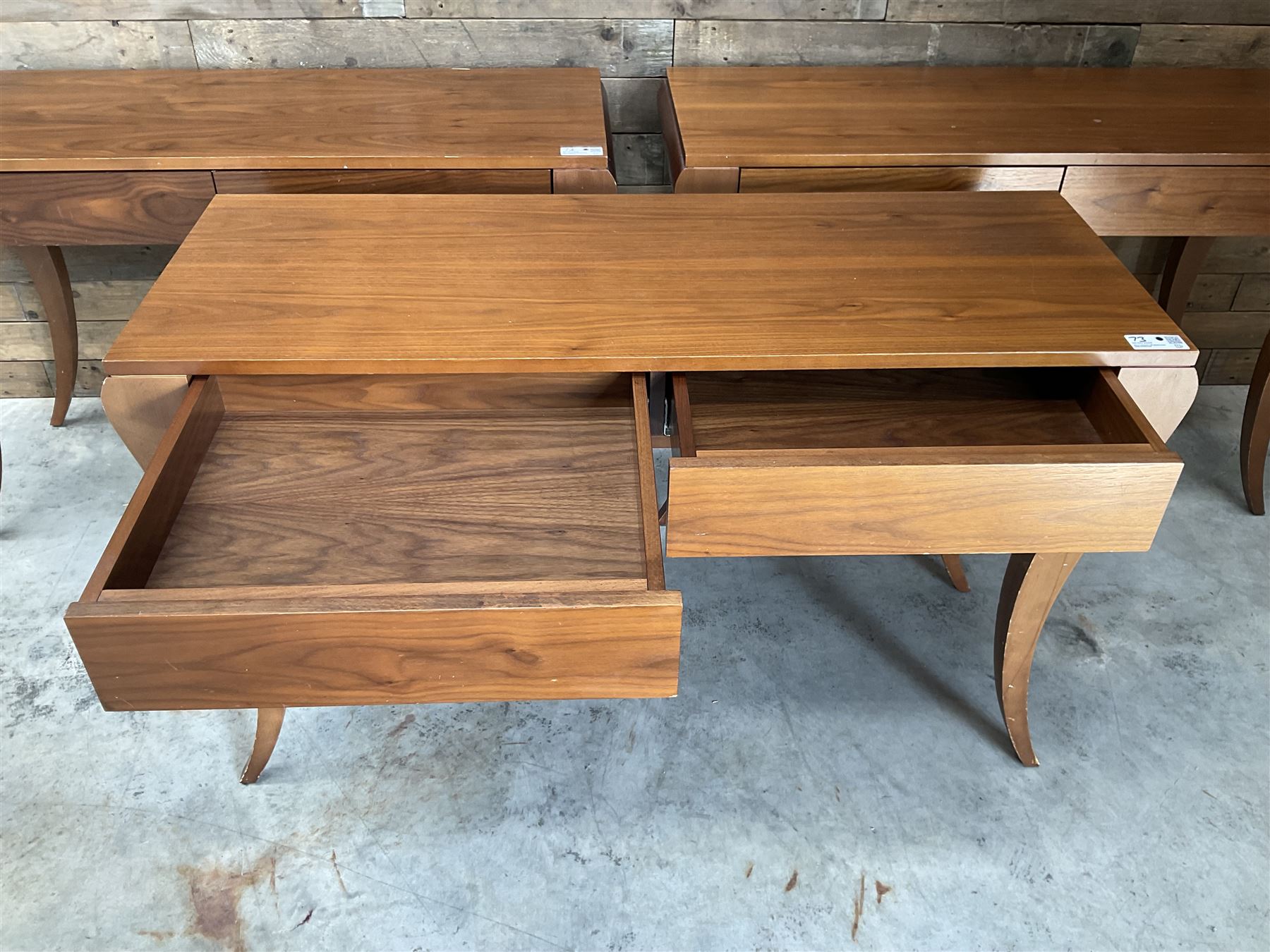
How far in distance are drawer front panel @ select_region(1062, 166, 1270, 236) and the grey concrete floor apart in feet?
1.97

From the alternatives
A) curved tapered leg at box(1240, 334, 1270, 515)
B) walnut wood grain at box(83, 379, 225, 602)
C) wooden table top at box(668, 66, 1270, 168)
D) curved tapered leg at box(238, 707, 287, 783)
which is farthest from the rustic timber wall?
curved tapered leg at box(238, 707, 287, 783)

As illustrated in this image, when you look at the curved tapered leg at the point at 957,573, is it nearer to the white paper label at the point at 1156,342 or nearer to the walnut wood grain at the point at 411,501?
the white paper label at the point at 1156,342

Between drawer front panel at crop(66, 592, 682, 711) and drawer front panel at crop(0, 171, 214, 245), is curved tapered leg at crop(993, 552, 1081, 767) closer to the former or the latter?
drawer front panel at crop(66, 592, 682, 711)

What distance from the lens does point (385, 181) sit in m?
1.41

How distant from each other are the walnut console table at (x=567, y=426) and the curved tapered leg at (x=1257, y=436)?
705 millimetres

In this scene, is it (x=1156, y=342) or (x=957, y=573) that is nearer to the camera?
(x=1156, y=342)

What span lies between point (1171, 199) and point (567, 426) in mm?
1000

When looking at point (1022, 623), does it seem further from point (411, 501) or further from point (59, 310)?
point (59, 310)

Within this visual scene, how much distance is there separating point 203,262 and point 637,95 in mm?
883

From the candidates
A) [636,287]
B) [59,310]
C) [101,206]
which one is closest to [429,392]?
[636,287]

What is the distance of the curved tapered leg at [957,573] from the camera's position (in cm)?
163

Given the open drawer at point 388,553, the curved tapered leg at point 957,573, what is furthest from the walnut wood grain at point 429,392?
the curved tapered leg at point 957,573

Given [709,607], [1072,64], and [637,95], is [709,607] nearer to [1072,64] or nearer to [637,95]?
[637,95]

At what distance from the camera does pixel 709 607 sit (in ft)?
5.23
